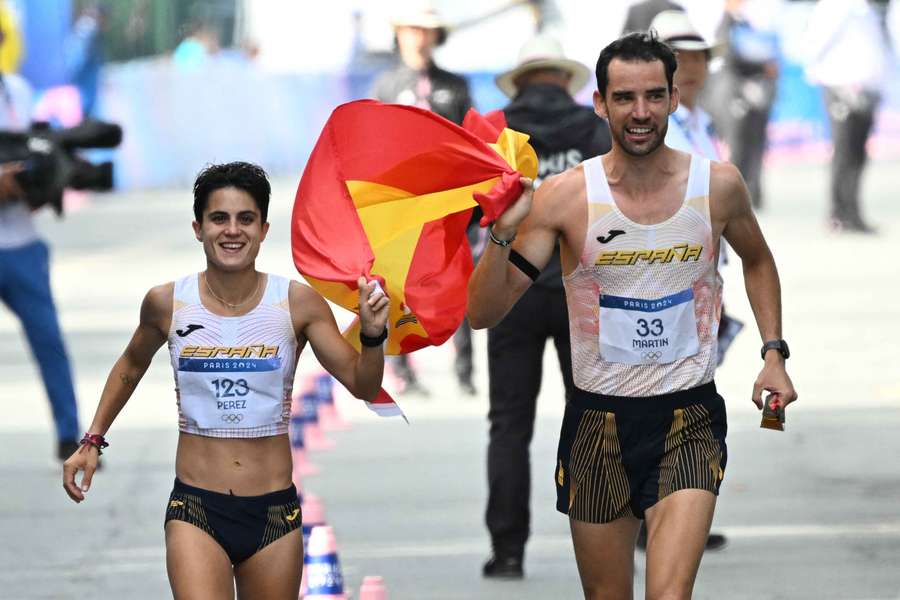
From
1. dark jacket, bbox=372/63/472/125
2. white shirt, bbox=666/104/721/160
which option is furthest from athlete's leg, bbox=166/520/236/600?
dark jacket, bbox=372/63/472/125

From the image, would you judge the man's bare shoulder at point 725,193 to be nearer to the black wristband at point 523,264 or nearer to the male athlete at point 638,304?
the male athlete at point 638,304

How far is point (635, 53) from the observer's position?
18.9ft

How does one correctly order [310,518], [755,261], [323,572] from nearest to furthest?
[755,261] → [323,572] → [310,518]

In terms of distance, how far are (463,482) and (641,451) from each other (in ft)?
14.4

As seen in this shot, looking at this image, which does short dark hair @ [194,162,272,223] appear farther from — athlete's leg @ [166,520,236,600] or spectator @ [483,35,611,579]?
spectator @ [483,35,611,579]

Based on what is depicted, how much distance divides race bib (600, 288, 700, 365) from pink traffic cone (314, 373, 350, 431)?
17.3ft

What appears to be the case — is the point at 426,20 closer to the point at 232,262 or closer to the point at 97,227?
the point at 232,262

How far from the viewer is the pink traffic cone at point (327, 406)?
11273 millimetres

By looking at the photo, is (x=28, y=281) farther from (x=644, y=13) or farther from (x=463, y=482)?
(x=644, y=13)

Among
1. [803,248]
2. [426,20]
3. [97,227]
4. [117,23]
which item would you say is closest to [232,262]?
[426,20]

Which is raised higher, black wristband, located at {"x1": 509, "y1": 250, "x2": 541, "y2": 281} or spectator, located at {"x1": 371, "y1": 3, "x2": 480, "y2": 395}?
black wristband, located at {"x1": 509, "y1": 250, "x2": 541, "y2": 281}

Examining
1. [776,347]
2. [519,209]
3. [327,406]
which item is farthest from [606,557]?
[327,406]

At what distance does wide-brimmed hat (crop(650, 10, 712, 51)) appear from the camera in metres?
8.24

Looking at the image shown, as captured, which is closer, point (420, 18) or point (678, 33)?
point (678, 33)
